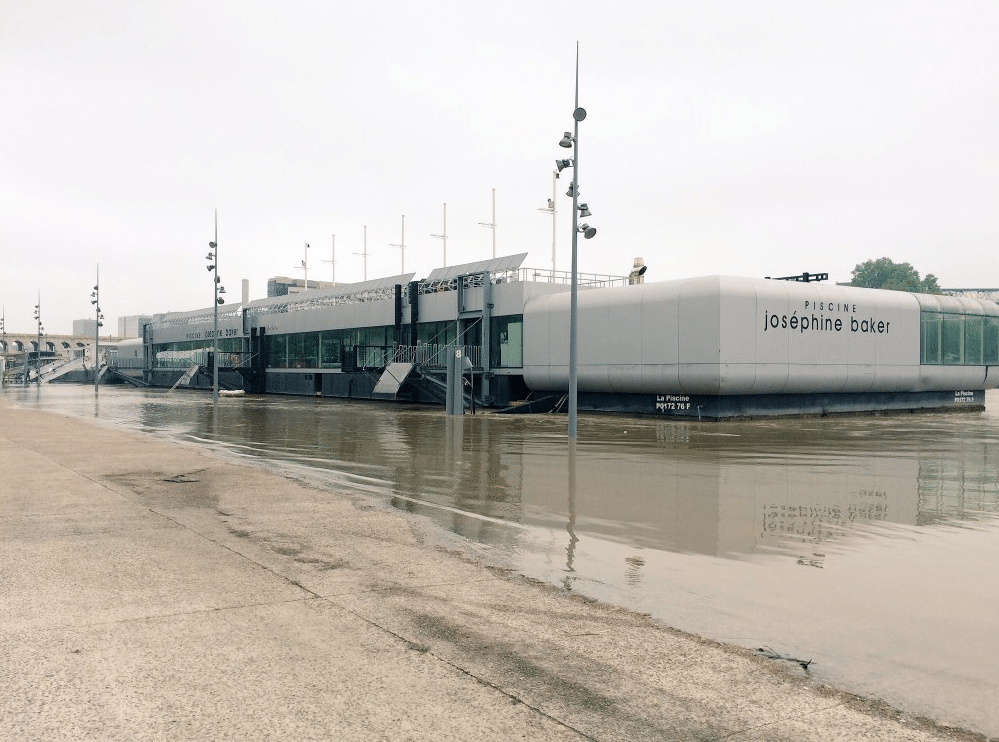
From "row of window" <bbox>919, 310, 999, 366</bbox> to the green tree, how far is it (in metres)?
109

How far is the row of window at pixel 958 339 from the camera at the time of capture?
4069cm

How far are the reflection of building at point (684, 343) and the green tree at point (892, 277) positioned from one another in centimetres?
11234

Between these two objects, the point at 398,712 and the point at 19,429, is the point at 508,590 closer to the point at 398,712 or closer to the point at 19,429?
the point at 398,712

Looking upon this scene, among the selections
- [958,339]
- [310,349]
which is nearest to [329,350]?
[310,349]

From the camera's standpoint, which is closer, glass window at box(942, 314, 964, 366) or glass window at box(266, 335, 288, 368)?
glass window at box(942, 314, 964, 366)

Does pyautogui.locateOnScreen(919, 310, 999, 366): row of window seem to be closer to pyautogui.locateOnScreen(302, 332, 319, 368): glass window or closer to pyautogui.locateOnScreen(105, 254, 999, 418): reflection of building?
pyautogui.locateOnScreen(105, 254, 999, 418): reflection of building

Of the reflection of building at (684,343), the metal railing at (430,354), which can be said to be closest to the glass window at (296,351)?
the reflection of building at (684,343)

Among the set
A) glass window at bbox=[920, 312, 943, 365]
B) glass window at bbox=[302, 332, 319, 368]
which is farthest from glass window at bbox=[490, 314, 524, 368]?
glass window at bbox=[302, 332, 319, 368]

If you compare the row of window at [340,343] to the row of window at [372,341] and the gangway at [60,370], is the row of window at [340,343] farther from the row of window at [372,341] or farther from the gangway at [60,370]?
the gangway at [60,370]

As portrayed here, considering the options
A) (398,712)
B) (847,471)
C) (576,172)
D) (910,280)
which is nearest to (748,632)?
(398,712)

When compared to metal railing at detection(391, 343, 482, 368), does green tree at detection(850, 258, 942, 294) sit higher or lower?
higher

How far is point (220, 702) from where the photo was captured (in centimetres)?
488

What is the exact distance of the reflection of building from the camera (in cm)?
3388

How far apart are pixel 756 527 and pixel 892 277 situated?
155375 mm
